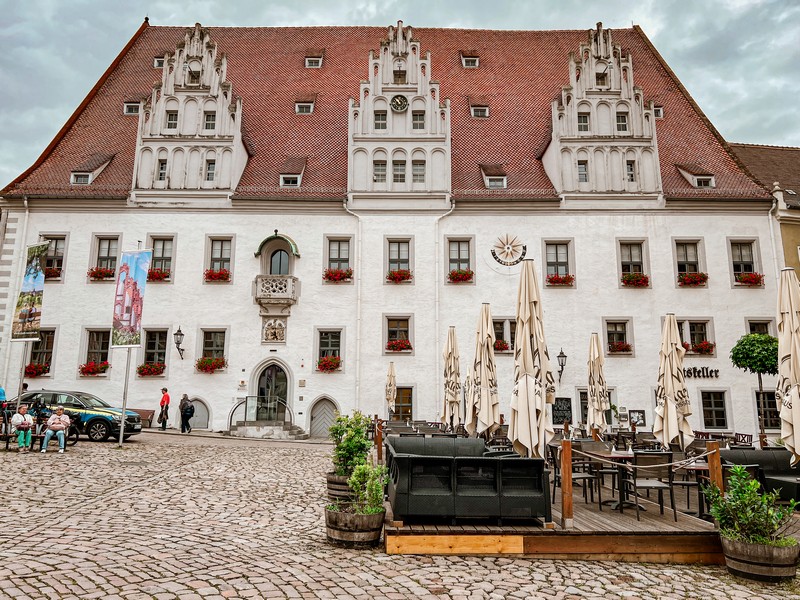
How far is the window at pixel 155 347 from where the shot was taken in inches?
923

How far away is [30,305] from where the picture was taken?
1778 centimetres

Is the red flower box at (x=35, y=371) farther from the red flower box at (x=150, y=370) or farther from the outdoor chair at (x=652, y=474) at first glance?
the outdoor chair at (x=652, y=474)

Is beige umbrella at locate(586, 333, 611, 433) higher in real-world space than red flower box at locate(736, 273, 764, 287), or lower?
lower

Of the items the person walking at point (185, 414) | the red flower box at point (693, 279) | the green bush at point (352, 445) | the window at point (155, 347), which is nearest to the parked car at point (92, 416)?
the person walking at point (185, 414)

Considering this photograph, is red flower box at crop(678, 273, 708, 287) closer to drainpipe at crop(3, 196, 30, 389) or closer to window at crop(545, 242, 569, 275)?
window at crop(545, 242, 569, 275)

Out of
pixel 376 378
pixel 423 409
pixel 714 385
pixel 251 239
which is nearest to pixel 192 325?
pixel 251 239

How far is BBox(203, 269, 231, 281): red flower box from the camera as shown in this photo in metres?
23.7

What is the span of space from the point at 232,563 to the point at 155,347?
1942 centimetres

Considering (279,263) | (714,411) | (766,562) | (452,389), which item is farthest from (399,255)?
(766,562)

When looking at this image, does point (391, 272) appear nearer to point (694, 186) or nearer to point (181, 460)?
point (181, 460)

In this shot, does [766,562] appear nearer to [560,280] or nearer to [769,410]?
[560,280]

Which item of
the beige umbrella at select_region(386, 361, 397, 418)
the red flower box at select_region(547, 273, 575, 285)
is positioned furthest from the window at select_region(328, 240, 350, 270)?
the red flower box at select_region(547, 273, 575, 285)

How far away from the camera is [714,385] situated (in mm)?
22969

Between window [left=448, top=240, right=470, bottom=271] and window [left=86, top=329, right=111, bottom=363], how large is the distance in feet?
48.2
